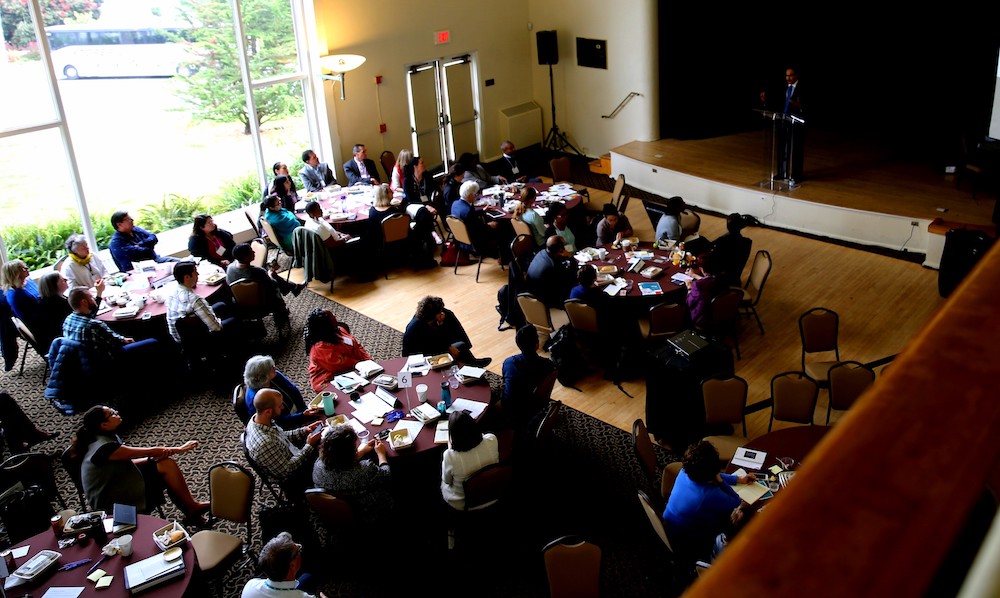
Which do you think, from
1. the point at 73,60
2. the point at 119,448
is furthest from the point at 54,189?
the point at 119,448

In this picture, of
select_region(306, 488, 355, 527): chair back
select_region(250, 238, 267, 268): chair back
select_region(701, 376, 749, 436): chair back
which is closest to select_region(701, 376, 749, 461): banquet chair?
select_region(701, 376, 749, 436): chair back

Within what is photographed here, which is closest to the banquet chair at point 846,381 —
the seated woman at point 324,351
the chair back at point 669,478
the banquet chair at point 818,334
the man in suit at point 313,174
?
the banquet chair at point 818,334

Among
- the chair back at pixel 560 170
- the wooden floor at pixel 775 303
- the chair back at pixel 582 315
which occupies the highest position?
the chair back at pixel 560 170

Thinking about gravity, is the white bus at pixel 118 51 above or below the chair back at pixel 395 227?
above

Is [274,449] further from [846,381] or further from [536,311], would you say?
[846,381]

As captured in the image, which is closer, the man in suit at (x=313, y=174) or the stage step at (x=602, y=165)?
the man in suit at (x=313, y=174)

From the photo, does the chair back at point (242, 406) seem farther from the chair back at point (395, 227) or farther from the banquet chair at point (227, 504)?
the chair back at point (395, 227)

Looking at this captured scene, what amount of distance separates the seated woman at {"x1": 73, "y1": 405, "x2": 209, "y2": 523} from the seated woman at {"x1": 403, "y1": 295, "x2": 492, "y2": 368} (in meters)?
2.33

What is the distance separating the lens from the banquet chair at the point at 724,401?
6559mm

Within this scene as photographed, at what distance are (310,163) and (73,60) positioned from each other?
11.3 ft

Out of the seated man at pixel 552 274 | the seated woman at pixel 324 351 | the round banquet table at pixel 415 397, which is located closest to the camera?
the round banquet table at pixel 415 397

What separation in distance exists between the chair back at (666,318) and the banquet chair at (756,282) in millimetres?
916

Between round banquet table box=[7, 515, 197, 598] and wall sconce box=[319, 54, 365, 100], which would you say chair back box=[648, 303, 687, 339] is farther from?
wall sconce box=[319, 54, 365, 100]

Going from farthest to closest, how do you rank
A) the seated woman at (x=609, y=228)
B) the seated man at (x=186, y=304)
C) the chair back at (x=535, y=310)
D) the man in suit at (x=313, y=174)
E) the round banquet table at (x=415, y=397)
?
the man in suit at (x=313, y=174), the seated woman at (x=609, y=228), the seated man at (x=186, y=304), the chair back at (x=535, y=310), the round banquet table at (x=415, y=397)
